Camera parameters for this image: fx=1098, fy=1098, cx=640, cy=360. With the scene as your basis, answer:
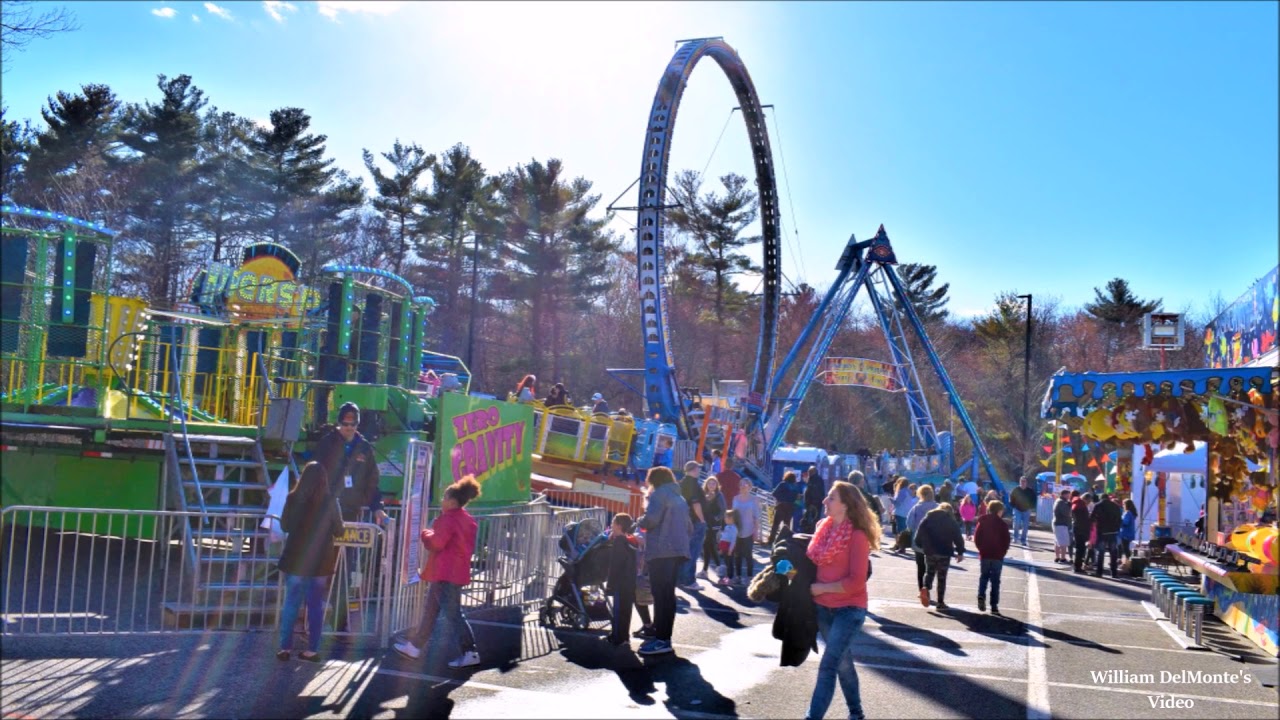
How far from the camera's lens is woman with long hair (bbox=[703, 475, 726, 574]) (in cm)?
1571

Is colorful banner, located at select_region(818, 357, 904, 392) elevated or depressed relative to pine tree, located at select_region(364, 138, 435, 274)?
depressed

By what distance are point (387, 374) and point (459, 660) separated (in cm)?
703

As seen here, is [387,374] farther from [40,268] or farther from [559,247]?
[559,247]

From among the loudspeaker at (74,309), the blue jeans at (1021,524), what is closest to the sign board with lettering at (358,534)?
the loudspeaker at (74,309)

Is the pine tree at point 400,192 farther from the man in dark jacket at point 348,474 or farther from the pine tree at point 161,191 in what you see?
the man in dark jacket at point 348,474

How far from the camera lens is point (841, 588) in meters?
6.75

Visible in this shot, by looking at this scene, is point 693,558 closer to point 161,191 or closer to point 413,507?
point 413,507

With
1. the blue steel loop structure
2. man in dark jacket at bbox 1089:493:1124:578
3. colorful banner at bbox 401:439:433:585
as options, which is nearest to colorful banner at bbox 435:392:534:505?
colorful banner at bbox 401:439:433:585

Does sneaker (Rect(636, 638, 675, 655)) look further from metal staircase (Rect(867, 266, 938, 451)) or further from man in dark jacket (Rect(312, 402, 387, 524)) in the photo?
metal staircase (Rect(867, 266, 938, 451))

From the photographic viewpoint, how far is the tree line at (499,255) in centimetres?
3544

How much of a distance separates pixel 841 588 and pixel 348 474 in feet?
14.8

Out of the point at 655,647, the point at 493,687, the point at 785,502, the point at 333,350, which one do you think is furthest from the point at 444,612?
the point at 785,502

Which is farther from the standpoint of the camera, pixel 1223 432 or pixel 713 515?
pixel 713 515

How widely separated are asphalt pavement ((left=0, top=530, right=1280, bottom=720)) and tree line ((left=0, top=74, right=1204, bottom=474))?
6.78m
